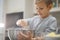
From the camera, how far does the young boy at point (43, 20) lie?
3.28 feet

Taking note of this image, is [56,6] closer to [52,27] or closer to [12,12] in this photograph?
[52,27]

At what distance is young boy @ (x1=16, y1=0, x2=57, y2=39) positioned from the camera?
1.00 metres

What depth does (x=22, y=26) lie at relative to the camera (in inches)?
42.1

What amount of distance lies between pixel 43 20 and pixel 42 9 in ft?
0.26

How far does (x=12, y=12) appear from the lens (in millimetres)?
1115

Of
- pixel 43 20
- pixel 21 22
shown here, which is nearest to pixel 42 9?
pixel 43 20

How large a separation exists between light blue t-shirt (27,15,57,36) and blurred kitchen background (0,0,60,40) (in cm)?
5

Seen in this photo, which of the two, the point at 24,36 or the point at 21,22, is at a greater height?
the point at 21,22

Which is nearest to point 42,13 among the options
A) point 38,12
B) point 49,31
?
point 38,12

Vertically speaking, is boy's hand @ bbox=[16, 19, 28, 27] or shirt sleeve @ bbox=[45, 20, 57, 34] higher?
boy's hand @ bbox=[16, 19, 28, 27]

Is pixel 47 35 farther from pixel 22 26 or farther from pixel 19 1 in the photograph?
pixel 19 1

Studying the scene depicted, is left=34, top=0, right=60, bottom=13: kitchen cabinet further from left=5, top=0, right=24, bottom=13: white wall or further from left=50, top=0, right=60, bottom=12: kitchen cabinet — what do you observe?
left=5, top=0, right=24, bottom=13: white wall

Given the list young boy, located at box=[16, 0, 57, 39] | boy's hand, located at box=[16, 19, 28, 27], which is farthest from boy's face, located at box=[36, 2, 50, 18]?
boy's hand, located at box=[16, 19, 28, 27]

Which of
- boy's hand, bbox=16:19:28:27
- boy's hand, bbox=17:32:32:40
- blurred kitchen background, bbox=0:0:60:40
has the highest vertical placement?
blurred kitchen background, bbox=0:0:60:40
